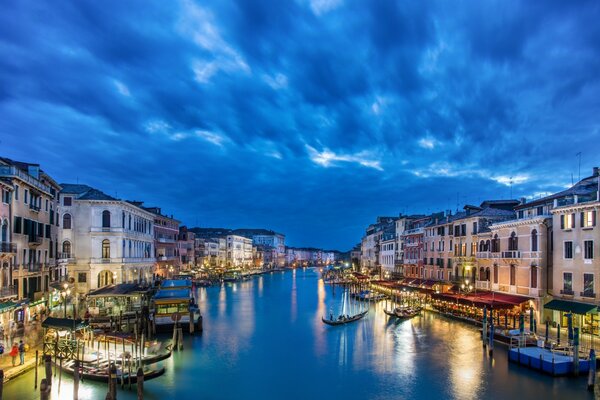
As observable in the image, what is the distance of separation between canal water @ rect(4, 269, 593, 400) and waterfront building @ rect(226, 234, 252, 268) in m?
88.7

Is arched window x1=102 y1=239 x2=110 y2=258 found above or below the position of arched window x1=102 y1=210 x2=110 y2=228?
→ below

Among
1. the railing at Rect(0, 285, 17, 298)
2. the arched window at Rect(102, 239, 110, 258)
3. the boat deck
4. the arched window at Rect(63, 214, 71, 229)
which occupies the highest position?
the arched window at Rect(63, 214, 71, 229)

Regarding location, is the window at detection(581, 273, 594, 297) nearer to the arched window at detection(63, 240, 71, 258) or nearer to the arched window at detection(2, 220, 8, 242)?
the arched window at detection(2, 220, 8, 242)

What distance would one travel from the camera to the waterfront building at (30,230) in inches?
1149

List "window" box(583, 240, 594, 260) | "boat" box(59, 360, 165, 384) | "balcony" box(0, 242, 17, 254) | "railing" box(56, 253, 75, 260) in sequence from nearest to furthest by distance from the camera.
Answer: "boat" box(59, 360, 165, 384) → "balcony" box(0, 242, 17, 254) → "window" box(583, 240, 594, 260) → "railing" box(56, 253, 75, 260)

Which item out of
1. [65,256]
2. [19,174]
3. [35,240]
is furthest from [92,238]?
[19,174]

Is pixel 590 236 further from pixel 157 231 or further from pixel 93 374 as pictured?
pixel 157 231

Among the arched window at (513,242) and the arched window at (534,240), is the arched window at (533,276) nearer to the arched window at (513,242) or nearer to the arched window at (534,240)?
the arched window at (534,240)

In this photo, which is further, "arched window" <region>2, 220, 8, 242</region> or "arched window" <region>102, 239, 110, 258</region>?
"arched window" <region>102, 239, 110, 258</region>

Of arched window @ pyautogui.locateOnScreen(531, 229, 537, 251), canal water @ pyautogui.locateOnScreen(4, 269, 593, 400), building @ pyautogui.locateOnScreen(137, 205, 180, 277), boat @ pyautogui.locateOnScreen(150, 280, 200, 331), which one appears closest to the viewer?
canal water @ pyautogui.locateOnScreen(4, 269, 593, 400)

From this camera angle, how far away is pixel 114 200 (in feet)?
156

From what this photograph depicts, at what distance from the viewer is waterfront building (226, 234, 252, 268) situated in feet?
427

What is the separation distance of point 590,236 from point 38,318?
35.7 meters

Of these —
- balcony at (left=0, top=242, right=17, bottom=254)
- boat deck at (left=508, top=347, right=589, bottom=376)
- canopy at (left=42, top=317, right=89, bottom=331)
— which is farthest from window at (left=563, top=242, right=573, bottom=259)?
balcony at (left=0, top=242, right=17, bottom=254)
